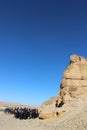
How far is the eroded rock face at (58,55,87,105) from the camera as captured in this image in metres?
40.9

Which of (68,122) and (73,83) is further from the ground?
(73,83)

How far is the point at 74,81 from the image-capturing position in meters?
43.2

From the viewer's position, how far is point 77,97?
39969 mm

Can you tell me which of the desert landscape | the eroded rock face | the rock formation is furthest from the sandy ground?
the eroded rock face

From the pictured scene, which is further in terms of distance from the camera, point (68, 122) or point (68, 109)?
point (68, 109)

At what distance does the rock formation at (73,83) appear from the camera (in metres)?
40.5

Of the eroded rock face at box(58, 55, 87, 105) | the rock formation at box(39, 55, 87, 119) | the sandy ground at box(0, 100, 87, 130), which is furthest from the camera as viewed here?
the eroded rock face at box(58, 55, 87, 105)

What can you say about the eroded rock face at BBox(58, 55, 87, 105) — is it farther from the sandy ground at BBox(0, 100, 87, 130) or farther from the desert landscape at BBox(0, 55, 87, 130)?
the sandy ground at BBox(0, 100, 87, 130)

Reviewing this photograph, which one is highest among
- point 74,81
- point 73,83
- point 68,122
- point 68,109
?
point 74,81

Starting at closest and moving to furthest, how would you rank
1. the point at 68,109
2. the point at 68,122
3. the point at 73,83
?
the point at 68,122 → the point at 68,109 → the point at 73,83

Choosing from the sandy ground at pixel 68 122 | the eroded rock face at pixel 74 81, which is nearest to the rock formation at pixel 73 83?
the eroded rock face at pixel 74 81

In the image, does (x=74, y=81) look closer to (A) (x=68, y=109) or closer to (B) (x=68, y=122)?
(A) (x=68, y=109)

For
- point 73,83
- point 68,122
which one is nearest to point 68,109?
point 68,122

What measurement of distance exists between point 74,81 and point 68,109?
26.3 feet
